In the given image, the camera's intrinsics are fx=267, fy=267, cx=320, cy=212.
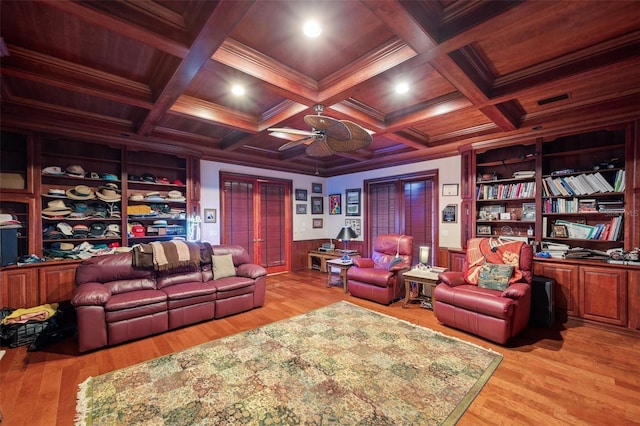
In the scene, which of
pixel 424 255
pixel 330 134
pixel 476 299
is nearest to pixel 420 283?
pixel 424 255

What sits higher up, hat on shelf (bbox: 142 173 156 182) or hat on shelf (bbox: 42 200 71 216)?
hat on shelf (bbox: 142 173 156 182)

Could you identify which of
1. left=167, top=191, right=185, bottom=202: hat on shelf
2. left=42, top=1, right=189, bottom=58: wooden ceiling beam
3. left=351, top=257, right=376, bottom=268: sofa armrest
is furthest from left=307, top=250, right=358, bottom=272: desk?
left=42, top=1, right=189, bottom=58: wooden ceiling beam

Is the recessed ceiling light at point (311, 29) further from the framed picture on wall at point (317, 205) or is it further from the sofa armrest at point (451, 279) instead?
the framed picture on wall at point (317, 205)

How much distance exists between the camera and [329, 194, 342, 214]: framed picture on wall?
7316 millimetres

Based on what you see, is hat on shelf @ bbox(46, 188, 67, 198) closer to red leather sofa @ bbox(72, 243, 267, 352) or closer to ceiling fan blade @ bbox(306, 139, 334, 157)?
red leather sofa @ bbox(72, 243, 267, 352)

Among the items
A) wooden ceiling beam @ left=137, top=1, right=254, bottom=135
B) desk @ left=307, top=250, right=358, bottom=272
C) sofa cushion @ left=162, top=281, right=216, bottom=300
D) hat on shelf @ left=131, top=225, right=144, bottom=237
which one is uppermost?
wooden ceiling beam @ left=137, top=1, right=254, bottom=135

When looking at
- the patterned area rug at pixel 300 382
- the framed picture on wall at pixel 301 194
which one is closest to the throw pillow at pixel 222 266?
the patterned area rug at pixel 300 382

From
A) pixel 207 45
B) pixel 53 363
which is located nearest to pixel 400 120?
pixel 207 45

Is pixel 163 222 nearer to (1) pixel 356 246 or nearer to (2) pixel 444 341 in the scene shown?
(1) pixel 356 246

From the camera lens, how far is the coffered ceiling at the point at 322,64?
1932mm

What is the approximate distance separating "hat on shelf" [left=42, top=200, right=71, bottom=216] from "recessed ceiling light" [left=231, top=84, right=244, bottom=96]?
318 centimetres

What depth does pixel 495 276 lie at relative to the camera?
348cm

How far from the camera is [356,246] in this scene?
6875mm

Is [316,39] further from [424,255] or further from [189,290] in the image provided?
[424,255]
